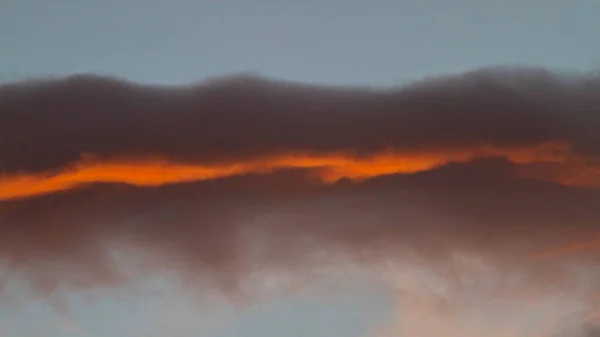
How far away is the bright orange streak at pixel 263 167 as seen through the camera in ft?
5.99

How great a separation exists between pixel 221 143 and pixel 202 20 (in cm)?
37

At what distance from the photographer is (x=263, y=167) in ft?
6.05

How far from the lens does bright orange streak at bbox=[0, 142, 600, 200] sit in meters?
1.83

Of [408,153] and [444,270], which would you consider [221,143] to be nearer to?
[408,153]

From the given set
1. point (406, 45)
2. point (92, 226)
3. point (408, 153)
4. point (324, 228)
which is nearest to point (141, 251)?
point (92, 226)

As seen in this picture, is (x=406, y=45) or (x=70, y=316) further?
(x=406, y=45)

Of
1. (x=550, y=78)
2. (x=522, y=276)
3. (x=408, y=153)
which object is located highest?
(x=550, y=78)

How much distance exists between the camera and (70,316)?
5.73ft

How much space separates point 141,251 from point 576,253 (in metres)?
1.14

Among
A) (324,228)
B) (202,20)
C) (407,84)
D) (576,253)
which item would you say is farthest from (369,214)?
(202,20)

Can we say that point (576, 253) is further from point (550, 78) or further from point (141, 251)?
point (141, 251)

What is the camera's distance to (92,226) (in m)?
1.79

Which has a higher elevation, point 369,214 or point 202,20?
point 202,20

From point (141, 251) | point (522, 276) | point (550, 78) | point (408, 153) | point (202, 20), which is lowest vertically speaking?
point (522, 276)
